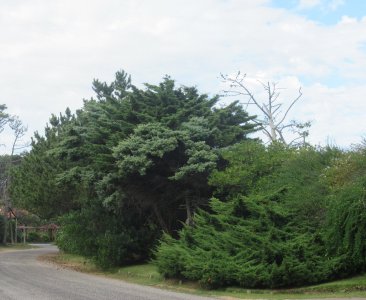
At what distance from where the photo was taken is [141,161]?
24.5 meters

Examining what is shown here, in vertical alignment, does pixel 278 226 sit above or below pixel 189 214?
below

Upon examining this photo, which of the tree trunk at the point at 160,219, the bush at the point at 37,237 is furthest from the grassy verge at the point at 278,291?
the bush at the point at 37,237

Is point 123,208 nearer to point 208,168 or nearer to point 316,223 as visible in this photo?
point 208,168

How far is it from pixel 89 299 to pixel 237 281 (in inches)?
232

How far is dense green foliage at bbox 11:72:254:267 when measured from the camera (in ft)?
82.7

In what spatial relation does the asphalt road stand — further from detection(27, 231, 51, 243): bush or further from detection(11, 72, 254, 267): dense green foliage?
detection(27, 231, 51, 243): bush

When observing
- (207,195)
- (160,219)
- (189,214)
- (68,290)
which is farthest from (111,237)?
(68,290)

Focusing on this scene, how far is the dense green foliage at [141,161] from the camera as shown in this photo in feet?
82.7

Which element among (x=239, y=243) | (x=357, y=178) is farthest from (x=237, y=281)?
(x=357, y=178)

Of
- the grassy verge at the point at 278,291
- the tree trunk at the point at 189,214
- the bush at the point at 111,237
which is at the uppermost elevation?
the tree trunk at the point at 189,214

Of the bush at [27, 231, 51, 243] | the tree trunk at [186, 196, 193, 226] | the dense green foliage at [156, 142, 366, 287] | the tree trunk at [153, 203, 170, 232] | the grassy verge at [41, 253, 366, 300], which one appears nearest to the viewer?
the grassy verge at [41, 253, 366, 300]

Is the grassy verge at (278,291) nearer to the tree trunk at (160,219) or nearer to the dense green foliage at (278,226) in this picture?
the dense green foliage at (278,226)

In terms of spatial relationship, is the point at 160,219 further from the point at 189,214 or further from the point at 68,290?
the point at 68,290

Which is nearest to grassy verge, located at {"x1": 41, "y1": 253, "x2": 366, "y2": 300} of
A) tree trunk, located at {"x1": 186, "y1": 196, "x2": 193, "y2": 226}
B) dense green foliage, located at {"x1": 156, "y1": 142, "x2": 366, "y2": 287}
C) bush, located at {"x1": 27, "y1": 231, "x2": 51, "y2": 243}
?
dense green foliage, located at {"x1": 156, "y1": 142, "x2": 366, "y2": 287}
